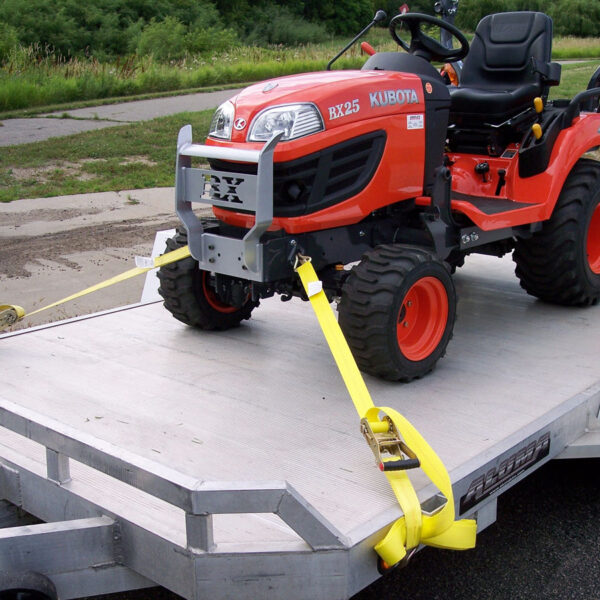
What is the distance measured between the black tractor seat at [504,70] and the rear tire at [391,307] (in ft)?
3.96

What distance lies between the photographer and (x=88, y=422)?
9.81 feet

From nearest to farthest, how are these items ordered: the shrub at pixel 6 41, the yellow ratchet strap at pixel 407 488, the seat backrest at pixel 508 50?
1. the yellow ratchet strap at pixel 407 488
2. the seat backrest at pixel 508 50
3. the shrub at pixel 6 41

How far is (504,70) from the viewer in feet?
15.1

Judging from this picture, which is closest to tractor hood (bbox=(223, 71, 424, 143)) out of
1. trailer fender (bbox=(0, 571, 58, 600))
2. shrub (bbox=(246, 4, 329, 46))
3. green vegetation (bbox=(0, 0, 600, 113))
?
trailer fender (bbox=(0, 571, 58, 600))

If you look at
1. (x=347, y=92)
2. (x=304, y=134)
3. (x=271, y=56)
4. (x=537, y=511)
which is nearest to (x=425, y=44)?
(x=347, y=92)

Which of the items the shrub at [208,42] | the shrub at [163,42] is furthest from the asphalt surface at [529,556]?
the shrub at [208,42]

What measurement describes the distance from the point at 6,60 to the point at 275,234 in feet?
63.3

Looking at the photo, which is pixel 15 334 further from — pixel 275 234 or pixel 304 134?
pixel 304 134

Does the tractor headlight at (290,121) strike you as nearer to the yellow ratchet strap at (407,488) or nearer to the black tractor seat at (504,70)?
the yellow ratchet strap at (407,488)

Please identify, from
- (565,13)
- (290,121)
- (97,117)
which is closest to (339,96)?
(290,121)

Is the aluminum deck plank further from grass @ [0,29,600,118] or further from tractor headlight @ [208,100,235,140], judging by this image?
grass @ [0,29,600,118]

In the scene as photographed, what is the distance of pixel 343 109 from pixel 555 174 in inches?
54.0

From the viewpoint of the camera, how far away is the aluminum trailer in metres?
2.16

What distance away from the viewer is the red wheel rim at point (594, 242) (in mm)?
4621
